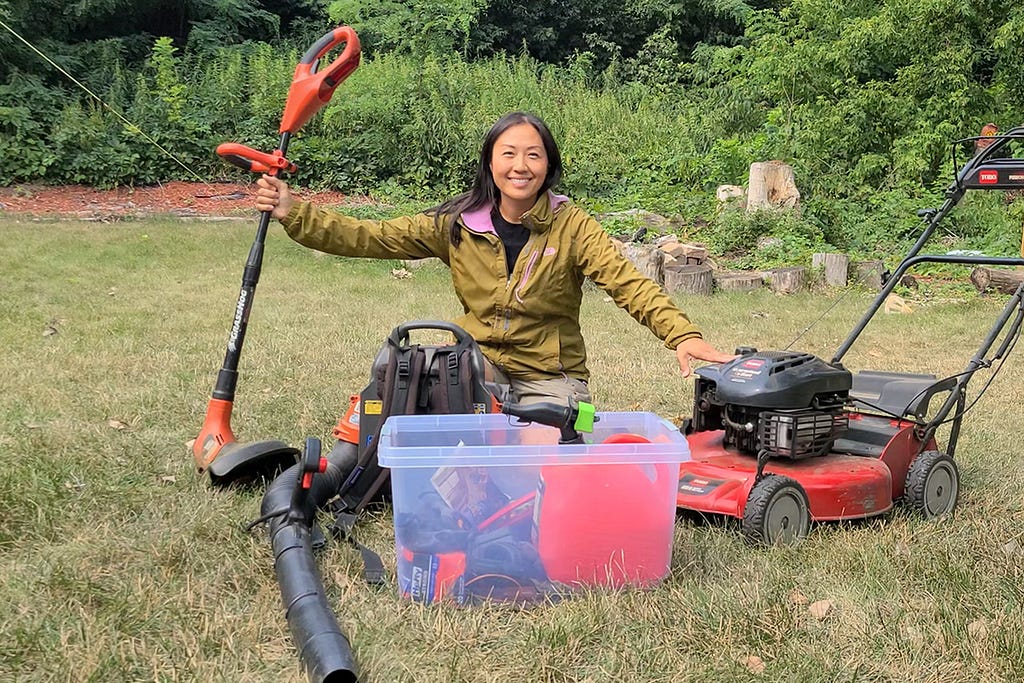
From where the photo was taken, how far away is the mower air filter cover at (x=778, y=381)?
2865 mm

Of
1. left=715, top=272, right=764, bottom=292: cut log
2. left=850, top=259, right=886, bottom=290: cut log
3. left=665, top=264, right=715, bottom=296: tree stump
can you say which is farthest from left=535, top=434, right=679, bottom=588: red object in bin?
left=850, top=259, right=886, bottom=290: cut log

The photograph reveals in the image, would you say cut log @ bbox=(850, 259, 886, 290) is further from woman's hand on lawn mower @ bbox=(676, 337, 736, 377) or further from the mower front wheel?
the mower front wheel

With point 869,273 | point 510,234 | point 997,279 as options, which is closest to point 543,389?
point 510,234

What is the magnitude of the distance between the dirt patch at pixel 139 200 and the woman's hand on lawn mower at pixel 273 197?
A: 27.7ft

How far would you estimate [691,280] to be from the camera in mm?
8305

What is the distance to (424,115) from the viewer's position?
502 inches

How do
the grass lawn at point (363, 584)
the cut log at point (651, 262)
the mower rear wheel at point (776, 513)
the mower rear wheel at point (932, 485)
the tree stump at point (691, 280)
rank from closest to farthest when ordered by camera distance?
the grass lawn at point (363, 584) → the mower rear wheel at point (776, 513) → the mower rear wheel at point (932, 485) → the tree stump at point (691, 280) → the cut log at point (651, 262)

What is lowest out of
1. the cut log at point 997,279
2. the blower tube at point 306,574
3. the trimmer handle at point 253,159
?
the blower tube at point 306,574

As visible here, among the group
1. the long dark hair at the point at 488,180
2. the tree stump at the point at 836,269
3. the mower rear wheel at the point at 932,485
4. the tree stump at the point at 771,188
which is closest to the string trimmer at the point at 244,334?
the long dark hair at the point at 488,180

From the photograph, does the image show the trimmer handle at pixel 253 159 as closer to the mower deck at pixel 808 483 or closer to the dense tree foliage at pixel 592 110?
the mower deck at pixel 808 483

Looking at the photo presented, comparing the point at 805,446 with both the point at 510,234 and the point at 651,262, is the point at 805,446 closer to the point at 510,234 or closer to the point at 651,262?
the point at 510,234

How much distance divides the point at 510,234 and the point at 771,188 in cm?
713

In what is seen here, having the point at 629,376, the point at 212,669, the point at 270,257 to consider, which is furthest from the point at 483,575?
the point at 270,257

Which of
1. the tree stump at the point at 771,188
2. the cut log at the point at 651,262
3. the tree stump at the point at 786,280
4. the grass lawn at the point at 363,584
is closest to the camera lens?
the grass lawn at the point at 363,584
